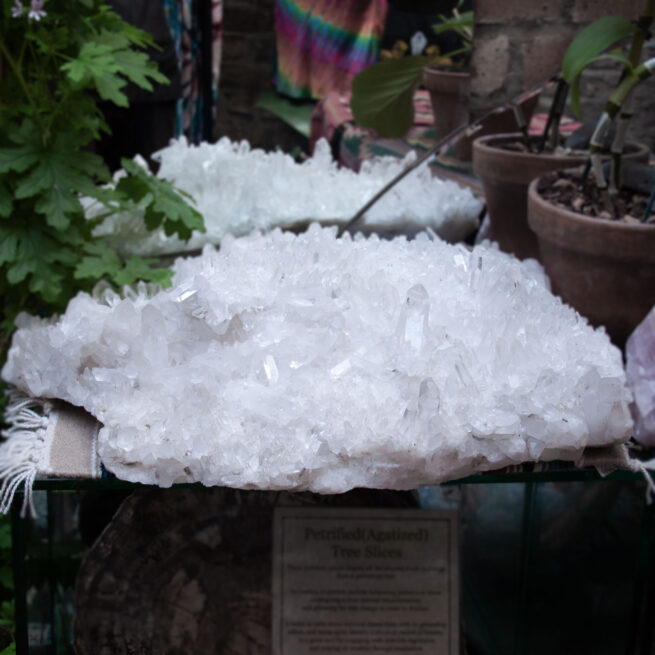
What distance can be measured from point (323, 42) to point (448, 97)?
170 cm

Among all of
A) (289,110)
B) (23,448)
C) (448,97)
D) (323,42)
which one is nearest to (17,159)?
(23,448)

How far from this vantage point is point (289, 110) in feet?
13.7

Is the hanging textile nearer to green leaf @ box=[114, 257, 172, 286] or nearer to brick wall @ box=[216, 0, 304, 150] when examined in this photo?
brick wall @ box=[216, 0, 304, 150]

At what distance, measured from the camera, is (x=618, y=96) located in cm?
112

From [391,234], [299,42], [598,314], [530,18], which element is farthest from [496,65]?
[299,42]

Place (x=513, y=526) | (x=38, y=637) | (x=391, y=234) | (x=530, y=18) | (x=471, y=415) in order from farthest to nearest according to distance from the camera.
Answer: (x=530, y=18) → (x=391, y=234) → (x=513, y=526) → (x=38, y=637) → (x=471, y=415)

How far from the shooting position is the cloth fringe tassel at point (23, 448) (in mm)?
750

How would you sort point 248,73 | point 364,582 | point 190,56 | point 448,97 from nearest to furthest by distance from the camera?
point 364,582, point 448,97, point 190,56, point 248,73

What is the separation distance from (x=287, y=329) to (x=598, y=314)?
534mm

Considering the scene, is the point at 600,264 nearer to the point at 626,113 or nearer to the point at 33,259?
the point at 626,113

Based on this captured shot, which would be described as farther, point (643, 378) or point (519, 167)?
point (519, 167)

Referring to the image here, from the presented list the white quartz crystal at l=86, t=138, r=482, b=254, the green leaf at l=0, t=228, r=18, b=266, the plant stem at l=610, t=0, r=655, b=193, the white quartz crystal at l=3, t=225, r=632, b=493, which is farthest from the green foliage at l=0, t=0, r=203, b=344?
the plant stem at l=610, t=0, r=655, b=193

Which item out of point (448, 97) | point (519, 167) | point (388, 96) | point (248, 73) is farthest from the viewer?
point (248, 73)

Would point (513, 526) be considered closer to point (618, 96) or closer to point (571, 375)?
point (571, 375)
